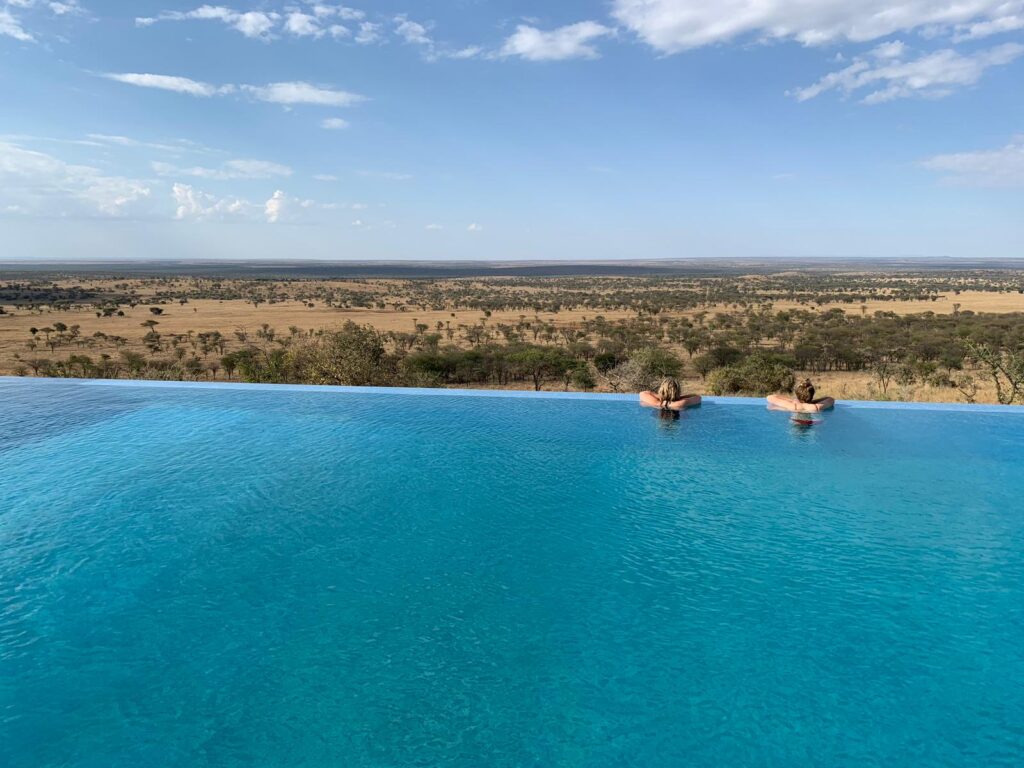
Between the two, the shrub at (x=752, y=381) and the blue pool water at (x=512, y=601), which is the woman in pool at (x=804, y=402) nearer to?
the blue pool water at (x=512, y=601)

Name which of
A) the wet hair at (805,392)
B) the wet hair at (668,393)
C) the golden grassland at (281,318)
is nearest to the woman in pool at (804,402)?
the wet hair at (805,392)

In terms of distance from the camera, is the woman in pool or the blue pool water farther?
the woman in pool

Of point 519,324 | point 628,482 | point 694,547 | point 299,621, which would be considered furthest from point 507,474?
point 519,324

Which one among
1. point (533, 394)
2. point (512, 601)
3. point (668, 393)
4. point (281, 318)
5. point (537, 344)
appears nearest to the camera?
point (512, 601)

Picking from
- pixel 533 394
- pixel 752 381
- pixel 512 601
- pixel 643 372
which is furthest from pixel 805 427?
pixel 512 601

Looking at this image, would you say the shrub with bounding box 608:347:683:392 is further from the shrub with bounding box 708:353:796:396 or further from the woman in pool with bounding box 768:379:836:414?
the woman in pool with bounding box 768:379:836:414

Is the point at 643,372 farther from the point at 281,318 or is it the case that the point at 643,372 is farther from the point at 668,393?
the point at 281,318

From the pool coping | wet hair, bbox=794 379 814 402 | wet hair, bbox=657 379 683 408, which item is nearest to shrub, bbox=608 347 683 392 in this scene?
the pool coping

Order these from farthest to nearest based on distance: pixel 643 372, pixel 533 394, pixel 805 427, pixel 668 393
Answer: pixel 643 372 < pixel 533 394 < pixel 668 393 < pixel 805 427
